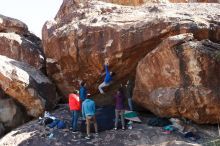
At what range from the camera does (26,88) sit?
16766 mm

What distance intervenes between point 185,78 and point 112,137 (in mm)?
3477

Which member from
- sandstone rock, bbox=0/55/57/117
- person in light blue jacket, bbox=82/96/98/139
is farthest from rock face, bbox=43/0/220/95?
person in light blue jacket, bbox=82/96/98/139

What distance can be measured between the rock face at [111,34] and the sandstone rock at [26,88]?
1.31m

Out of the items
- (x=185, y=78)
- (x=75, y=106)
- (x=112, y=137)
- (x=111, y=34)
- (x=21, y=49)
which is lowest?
(x=112, y=137)

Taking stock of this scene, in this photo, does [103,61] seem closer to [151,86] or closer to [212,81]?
[151,86]

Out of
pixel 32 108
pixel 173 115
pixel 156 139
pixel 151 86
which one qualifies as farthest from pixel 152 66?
pixel 32 108

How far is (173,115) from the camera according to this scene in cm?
1480

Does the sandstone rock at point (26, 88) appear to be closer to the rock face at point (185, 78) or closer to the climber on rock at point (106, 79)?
the climber on rock at point (106, 79)

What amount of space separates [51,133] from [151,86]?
14.1ft

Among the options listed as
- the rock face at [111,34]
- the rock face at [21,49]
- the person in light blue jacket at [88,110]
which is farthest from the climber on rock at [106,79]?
the rock face at [21,49]

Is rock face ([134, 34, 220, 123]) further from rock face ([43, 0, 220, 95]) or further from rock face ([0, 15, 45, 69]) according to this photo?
rock face ([0, 15, 45, 69])

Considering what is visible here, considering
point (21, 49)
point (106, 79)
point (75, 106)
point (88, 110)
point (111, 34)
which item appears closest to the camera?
point (88, 110)

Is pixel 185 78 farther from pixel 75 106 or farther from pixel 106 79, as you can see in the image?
pixel 75 106

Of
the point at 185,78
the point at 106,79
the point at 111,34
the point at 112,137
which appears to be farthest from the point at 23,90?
the point at 185,78
